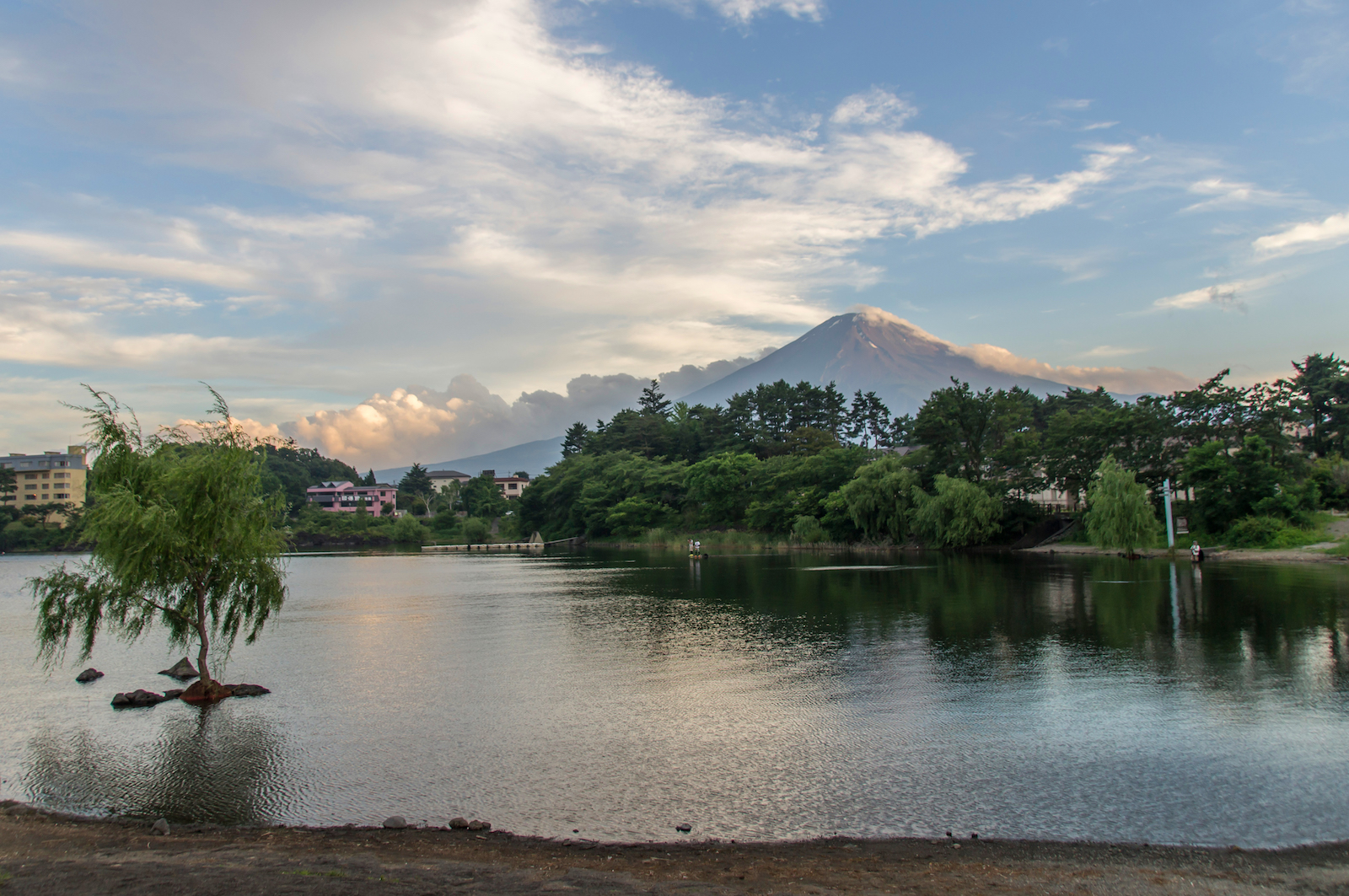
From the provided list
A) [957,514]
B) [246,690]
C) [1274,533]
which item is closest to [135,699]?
[246,690]

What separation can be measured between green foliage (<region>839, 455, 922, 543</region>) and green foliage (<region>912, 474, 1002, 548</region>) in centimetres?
217

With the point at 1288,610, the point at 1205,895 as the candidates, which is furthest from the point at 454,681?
the point at 1288,610

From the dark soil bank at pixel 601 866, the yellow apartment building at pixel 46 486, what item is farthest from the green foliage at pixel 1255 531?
the yellow apartment building at pixel 46 486

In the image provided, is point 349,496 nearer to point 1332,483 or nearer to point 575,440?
point 575,440

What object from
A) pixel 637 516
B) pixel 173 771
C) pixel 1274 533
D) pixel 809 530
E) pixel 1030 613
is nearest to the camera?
pixel 173 771

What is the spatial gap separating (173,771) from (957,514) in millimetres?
57118

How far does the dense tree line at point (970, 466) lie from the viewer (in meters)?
49.1

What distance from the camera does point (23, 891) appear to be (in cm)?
643

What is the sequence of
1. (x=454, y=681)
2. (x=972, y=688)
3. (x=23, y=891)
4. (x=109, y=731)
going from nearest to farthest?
1. (x=23, y=891)
2. (x=109, y=731)
3. (x=972, y=688)
4. (x=454, y=681)

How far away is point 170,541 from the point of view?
587 inches

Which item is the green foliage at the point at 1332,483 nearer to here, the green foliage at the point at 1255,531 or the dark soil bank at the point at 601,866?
the green foliage at the point at 1255,531

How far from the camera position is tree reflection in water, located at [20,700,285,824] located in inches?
395

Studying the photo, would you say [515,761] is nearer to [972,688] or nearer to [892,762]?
[892,762]

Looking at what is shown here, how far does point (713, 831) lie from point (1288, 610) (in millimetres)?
22980
